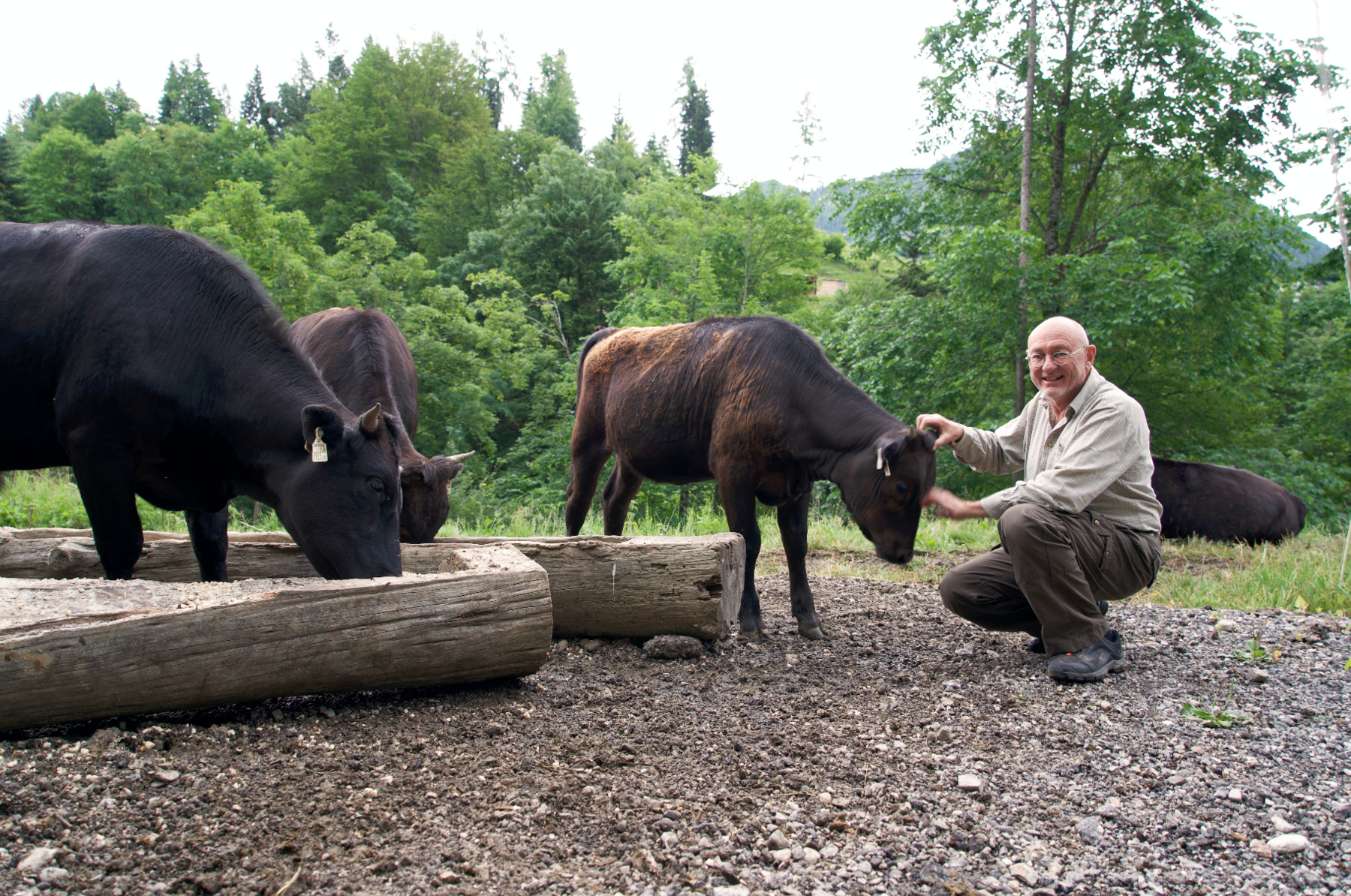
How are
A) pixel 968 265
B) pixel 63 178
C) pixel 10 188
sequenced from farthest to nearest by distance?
pixel 63 178 → pixel 10 188 → pixel 968 265

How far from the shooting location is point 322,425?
12.5 feet

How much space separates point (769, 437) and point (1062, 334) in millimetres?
1752

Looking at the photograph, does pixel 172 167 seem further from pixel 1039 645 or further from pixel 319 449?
pixel 1039 645

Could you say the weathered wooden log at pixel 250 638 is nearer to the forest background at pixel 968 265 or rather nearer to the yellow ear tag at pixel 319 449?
the yellow ear tag at pixel 319 449

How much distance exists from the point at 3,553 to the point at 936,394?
52.7 ft

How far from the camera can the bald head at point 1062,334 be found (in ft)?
13.1

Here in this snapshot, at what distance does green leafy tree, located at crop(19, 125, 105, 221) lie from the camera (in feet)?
132

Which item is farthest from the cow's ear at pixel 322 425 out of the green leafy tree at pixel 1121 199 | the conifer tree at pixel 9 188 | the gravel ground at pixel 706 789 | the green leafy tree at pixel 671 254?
the conifer tree at pixel 9 188

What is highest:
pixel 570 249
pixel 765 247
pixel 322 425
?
pixel 570 249

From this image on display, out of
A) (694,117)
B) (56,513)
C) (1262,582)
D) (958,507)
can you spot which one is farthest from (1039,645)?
(694,117)

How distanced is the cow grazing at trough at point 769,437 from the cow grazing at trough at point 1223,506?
6.74 m

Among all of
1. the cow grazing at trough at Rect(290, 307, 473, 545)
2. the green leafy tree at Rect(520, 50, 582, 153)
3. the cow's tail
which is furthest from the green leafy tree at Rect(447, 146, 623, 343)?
the cow grazing at trough at Rect(290, 307, 473, 545)

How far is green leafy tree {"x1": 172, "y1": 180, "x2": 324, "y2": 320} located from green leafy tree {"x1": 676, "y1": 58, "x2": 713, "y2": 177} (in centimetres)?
4362

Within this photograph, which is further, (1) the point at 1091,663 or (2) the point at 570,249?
(2) the point at 570,249
